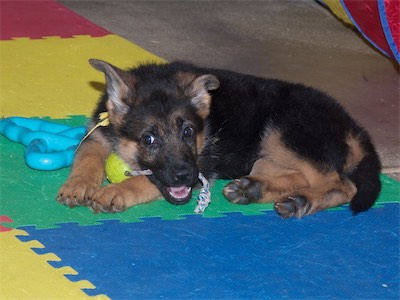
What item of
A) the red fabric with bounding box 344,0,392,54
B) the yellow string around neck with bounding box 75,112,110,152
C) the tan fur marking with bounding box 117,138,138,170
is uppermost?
the red fabric with bounding box 344,0,392,54

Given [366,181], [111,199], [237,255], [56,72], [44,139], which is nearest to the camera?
[237,255]

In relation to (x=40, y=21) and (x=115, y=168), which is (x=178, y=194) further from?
(x=40, y=21)

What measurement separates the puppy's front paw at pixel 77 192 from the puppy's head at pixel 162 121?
31 cm

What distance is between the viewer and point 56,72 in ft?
25.4

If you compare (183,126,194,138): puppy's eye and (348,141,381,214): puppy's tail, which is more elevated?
(183,126,194,138): puppy's eye

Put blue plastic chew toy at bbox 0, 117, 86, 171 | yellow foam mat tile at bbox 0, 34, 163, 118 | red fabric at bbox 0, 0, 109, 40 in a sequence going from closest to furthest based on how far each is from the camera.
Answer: blue plastic chew toy at bbox 0, 117, 86, 171, yellow foam mat tile at bbox 0, 34, 163, 118, red fabric at bbox 0, 0, 109, 40

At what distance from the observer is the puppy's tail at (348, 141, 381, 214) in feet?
17.4

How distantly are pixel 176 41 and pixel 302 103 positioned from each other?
11.7ft

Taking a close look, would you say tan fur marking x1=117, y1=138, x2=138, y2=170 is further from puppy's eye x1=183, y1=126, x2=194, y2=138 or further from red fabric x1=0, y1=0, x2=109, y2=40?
red fabric x1=0, y1=0, x2=109, y2=40

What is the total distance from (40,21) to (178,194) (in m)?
4.58

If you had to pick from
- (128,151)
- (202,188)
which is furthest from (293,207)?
(128,151)

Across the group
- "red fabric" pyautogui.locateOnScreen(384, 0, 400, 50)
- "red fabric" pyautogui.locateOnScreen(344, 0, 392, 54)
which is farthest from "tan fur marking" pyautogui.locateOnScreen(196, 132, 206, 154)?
"red fabric" pyautogui.locateOnScreen(344, 0, 392, 54)

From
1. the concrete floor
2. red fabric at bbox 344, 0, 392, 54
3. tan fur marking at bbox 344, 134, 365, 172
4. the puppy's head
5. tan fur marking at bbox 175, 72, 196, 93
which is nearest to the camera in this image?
the puppy's head

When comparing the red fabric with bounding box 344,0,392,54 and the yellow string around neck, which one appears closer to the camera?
the yellow string around neck
